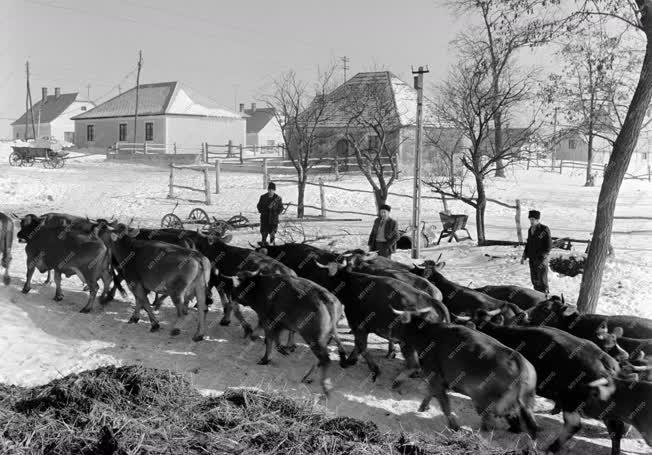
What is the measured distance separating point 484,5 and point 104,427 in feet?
33.8

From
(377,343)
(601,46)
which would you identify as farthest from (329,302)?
(601,46)

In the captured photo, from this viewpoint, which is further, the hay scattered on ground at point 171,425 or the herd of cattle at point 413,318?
the herd of cattle at point 413,318

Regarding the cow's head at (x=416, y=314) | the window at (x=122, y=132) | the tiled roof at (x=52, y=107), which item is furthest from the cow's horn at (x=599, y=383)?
the tiled roof at (x=52, y=107)

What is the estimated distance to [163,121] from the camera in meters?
47.5

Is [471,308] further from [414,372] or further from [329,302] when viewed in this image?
[329,302]

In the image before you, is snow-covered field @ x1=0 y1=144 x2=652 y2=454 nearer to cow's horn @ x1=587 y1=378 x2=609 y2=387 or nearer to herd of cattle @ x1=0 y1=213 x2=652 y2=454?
herd of cattle @ x1=0 y1=213 x2=652 y2=454

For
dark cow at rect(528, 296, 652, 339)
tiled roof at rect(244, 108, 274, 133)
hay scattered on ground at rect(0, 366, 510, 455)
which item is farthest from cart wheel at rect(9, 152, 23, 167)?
tiled roof at rect(244, 108, 274, 133)

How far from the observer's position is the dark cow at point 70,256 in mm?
10250

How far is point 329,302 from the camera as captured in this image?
8.00 m

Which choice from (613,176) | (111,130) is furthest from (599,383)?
(111,130)

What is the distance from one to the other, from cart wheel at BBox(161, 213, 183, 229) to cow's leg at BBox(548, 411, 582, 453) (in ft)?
44.2

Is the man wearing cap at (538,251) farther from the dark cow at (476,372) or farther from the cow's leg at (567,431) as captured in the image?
the cow's leg at (567,431)

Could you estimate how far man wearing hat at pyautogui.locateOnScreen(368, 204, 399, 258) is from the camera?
1337cm

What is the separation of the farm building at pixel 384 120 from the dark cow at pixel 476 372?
843 inches
